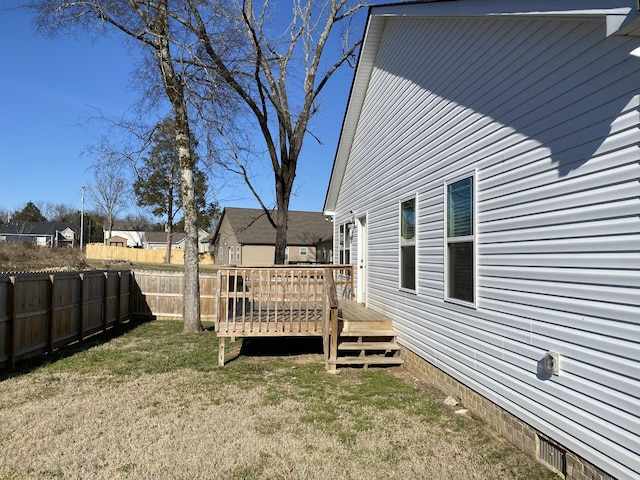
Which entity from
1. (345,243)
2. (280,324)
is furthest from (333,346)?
(345,243)

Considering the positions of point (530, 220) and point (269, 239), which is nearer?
point (530, 220)

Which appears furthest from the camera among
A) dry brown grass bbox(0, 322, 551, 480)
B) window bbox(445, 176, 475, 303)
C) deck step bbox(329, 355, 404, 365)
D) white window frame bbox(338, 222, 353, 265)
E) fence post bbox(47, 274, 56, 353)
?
white window frame bbox(338, 222, 353, 265)

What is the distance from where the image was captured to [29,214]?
76938 millimetres

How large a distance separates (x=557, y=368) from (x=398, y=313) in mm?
3901

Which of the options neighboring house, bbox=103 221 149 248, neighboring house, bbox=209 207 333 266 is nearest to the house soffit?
neighboring house, bbox=209 207 333 266

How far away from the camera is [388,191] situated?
7.91 meters

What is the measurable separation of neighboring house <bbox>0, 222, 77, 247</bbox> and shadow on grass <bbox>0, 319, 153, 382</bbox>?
57047 mm

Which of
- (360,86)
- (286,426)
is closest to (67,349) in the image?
(286,426)

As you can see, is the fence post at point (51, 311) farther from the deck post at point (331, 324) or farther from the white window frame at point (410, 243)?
the white window frame at point (410, 243)

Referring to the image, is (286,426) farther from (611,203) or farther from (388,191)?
(388,191)

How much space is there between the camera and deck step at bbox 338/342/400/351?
6840mm

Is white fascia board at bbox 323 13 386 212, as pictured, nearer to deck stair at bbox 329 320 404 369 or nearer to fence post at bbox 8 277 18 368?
deck stair at bbox 329 320 404 369

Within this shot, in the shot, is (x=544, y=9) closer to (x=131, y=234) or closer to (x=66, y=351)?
(x=66, y=351)

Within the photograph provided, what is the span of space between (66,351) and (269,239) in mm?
26620
